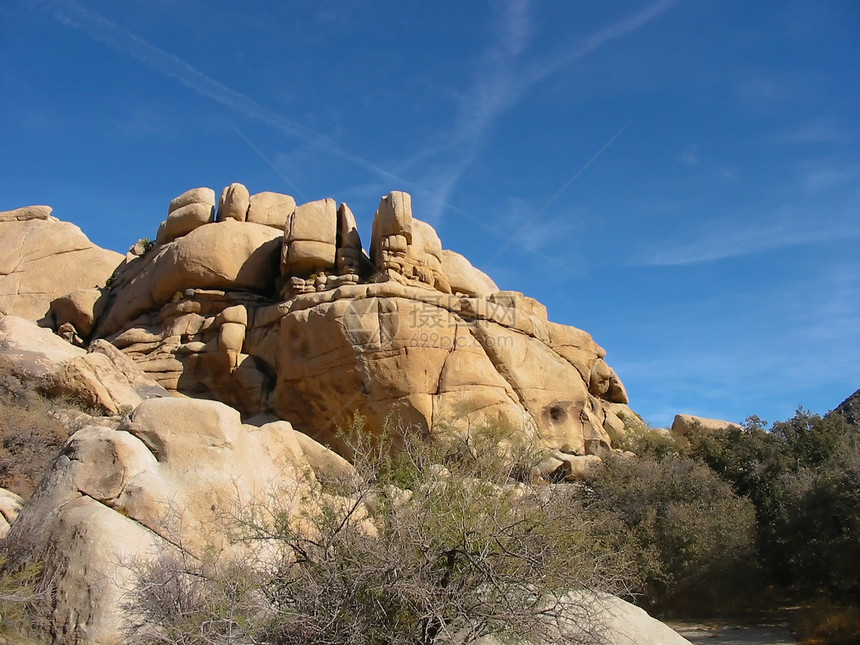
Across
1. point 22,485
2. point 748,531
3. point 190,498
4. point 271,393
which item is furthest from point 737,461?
point 22,485

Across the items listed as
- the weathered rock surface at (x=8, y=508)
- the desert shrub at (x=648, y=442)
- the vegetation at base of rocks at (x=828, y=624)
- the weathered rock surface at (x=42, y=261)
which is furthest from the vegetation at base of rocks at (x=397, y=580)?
the weathered rock surface at (x=42, y=261)

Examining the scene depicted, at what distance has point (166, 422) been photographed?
10906mm

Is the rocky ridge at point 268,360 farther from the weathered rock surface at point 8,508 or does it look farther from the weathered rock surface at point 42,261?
the weathered rock surface at point 42,261

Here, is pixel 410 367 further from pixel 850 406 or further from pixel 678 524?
pixel 850 406

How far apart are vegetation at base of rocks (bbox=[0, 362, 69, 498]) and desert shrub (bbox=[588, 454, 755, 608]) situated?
1036 cm

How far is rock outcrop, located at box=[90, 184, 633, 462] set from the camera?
63.4 ft

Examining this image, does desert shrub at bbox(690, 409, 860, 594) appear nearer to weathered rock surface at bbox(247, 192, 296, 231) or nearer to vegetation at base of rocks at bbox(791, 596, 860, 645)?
vegetation at base of rocks at bbox(791, 596, 860, 645)

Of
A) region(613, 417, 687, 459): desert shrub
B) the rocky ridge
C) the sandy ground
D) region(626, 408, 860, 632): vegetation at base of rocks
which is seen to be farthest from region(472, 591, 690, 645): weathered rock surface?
region(613, 417, 687, 459): desert shrub

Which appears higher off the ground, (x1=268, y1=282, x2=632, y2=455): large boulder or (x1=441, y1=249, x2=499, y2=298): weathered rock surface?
(x1=441, y1=249, x2=499, y2=298): weathered rock surface

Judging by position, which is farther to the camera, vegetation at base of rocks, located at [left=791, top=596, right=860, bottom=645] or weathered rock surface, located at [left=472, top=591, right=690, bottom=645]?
vegetation at base of rocks, located at [left=791, top=596, right=860, bottom=645]

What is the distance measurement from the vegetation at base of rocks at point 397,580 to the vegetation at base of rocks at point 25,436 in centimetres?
624

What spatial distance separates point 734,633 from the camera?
1491 cm

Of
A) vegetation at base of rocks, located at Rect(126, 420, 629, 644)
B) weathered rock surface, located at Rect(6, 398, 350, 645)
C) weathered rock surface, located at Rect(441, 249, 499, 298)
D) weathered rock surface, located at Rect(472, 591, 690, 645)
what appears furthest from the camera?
weathered rock surface, located at Rect(441, 249, 499, 298)

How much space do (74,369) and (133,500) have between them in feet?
28.8
